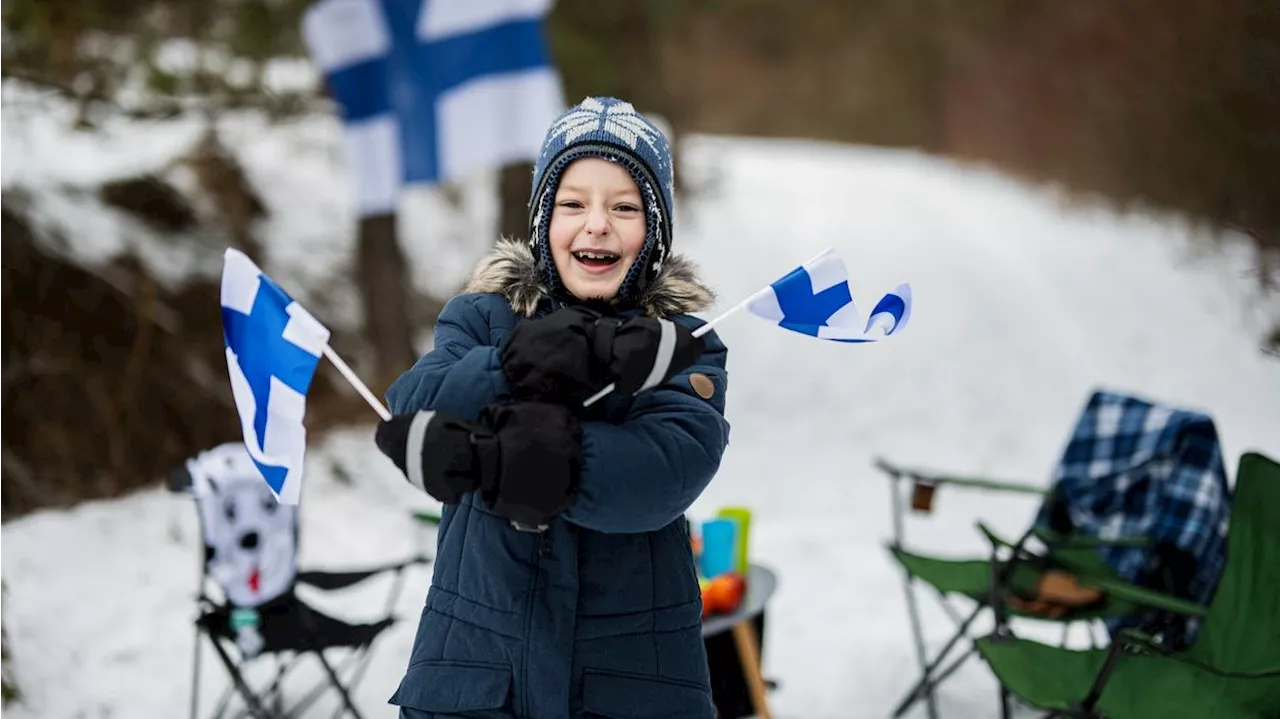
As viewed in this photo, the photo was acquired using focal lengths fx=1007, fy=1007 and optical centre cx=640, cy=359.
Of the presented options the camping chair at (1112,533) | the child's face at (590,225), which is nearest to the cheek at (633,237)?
the child's face at (590,225)

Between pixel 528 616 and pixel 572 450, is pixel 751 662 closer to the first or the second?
pixel 528 616

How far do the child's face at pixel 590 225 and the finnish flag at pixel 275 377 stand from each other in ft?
1.29

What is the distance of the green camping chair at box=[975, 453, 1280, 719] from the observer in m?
2.25

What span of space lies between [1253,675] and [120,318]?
5.34 m

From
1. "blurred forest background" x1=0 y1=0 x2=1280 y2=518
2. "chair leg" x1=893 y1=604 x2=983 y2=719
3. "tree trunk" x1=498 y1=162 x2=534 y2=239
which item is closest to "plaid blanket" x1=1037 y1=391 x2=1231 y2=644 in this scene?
"chair leg" x1=893 y1=604 x2=983 y2=719

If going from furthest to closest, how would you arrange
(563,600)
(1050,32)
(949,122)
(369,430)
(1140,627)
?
(949,122) → (1050,32) → (369,430) → (1140,627) → (563,600)

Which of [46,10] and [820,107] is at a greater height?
[820,107]

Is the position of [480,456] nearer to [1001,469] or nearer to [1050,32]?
[1001,469]

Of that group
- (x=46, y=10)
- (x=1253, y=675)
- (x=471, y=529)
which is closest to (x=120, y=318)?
(x=46, y=10)

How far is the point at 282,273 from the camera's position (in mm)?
6426

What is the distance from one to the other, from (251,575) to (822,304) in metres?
1.72

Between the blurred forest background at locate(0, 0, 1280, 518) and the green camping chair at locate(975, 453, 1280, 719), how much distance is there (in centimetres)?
212

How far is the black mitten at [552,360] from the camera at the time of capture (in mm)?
1264

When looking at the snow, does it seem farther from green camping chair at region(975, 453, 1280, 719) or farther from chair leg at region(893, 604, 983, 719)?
green camping chair at region(975, 453, 1280, 719)
